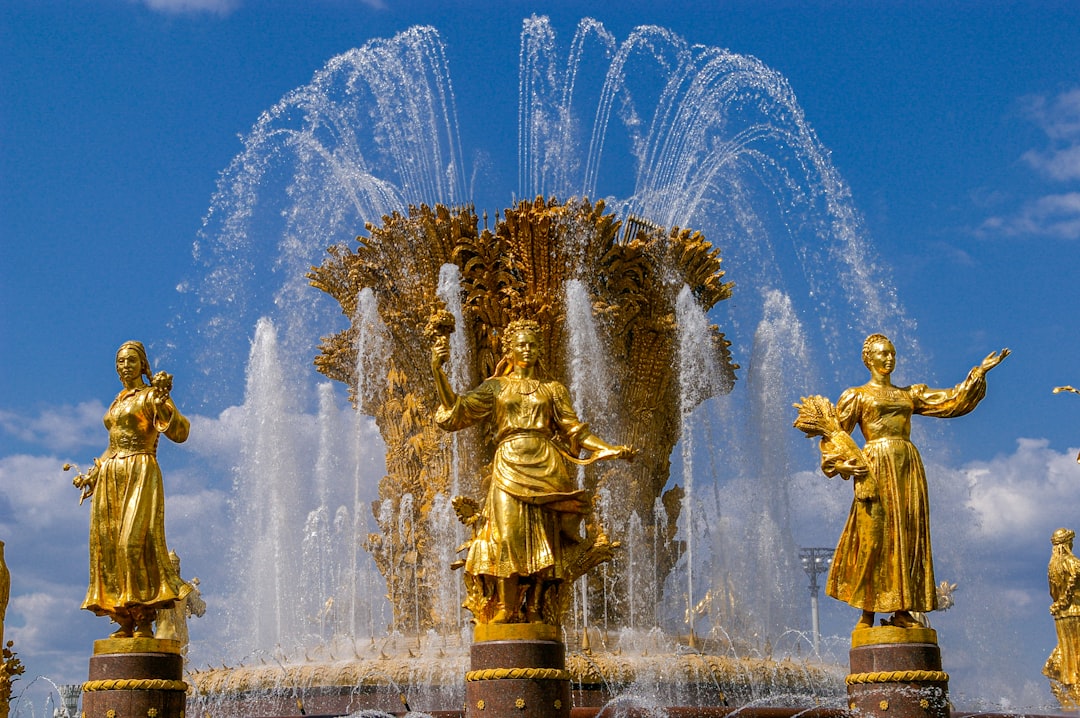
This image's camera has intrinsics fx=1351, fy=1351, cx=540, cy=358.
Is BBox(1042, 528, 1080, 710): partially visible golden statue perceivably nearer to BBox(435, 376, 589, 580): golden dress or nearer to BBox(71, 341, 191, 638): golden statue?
BBox(435, 376, 589, 580): golden dress

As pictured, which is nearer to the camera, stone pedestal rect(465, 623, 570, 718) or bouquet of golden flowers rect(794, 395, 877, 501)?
stone pedestal rect(465, 623, 570, 718)

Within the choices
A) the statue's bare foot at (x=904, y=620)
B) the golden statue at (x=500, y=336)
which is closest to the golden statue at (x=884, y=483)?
the statue's bare foot at (x=904, y=620)

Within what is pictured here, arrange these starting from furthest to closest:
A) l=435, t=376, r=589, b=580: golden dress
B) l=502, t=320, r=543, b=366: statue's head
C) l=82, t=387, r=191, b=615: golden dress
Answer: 1. l=502, t=320, r=543, b=366: statue's head
2. l=82, t=387, r=191, b=615: golden dress
3. l=435, t=376, r=589, b=580: golden dress

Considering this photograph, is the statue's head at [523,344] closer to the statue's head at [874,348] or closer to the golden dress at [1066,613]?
the statue's head at [874,348]

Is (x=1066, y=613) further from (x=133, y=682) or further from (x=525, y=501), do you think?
(x=133, y=682)

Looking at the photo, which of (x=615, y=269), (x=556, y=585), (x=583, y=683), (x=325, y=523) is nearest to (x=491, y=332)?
(x=615, y=269)

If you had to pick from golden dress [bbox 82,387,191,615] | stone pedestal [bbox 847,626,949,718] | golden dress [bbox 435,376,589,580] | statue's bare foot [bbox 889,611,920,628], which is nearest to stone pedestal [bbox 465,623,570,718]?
golden dress [bbox 435,376,589,580]

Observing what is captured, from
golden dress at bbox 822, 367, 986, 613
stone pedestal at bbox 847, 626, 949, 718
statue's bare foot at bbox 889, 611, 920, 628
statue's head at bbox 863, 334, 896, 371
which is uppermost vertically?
statue's head at bbox 863, 334, 896, 371

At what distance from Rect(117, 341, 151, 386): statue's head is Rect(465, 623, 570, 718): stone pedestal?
12.3ft

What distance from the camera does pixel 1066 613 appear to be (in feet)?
52.1

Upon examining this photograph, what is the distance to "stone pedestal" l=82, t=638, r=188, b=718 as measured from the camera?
1077 centimetres

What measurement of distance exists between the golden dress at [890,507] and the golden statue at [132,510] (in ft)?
18.6

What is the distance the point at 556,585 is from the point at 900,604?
285cm

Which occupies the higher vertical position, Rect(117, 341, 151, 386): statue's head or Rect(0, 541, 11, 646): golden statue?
Rect(117, 341, 151, 386): statue's head
